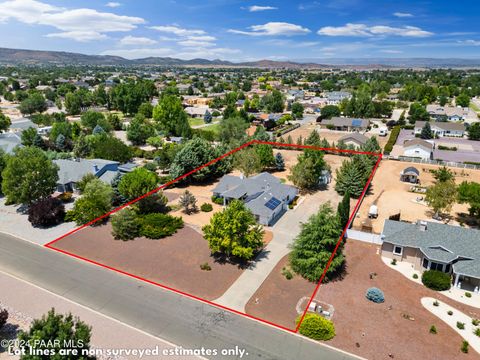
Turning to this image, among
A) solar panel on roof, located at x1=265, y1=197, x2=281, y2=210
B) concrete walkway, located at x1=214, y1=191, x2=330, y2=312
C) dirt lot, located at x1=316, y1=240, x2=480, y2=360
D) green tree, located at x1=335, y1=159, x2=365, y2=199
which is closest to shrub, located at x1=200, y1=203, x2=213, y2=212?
solar panel on roof, located at x1=265, y1=197, x2=281, y2=210

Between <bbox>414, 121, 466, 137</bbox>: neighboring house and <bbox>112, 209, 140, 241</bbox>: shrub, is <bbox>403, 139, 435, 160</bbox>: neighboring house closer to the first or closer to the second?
<bbox>414, 121, 466, 137</bbox>: neighboring house

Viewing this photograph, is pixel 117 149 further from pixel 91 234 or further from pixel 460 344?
pixel 460 344

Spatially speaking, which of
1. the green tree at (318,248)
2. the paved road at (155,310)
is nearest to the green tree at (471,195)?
the green tree at (318,248)

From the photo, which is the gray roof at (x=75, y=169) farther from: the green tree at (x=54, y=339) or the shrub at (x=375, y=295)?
the shrub at (x=375, y=295)

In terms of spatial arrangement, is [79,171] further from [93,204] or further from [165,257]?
[165,257]

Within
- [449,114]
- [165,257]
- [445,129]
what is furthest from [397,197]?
[449,114]

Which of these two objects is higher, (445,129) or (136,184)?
(445,129)
